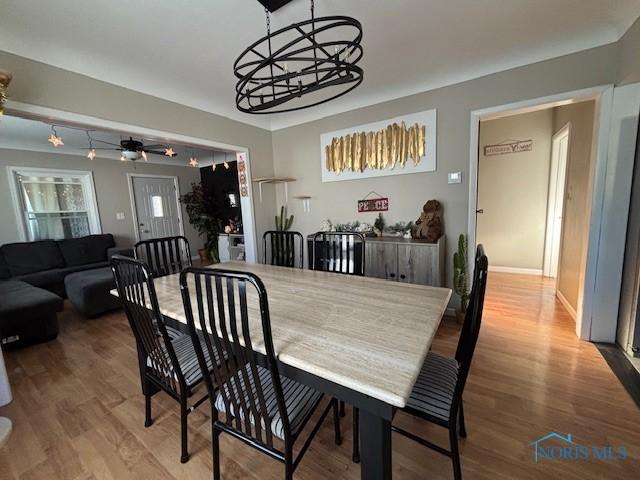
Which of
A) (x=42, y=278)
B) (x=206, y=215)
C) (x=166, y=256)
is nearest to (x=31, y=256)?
(x=42, y=278)

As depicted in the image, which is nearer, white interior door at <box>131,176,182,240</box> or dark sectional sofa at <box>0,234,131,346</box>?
dark sectional sofa at <box>0,234,131,346</box>

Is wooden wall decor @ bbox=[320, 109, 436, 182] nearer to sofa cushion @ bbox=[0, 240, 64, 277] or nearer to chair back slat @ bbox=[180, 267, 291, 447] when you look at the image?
chair back slat @ bbox=[180, 267, 291, 447]

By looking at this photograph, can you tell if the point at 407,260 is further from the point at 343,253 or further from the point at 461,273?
the point at 343,253

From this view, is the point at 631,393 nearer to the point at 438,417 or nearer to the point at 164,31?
the point at 438,417

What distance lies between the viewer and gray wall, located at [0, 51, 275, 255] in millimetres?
1821

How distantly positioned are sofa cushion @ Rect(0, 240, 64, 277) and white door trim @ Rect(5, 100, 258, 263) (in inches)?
116

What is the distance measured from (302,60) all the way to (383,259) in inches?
82.1

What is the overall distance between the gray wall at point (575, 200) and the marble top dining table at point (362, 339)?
214 cm

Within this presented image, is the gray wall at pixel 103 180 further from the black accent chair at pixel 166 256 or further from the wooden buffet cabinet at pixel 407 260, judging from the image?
the wooden buffet cabinet at pixel 407 260

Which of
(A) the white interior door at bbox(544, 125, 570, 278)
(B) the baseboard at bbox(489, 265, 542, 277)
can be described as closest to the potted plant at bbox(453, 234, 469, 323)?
(A) the white interior door at bbox(544, 125, 570, 278)

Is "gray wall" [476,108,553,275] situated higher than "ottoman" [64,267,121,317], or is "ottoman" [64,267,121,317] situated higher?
"gray wall" [476,108,553,275]

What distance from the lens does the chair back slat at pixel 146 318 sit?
1.20 meters

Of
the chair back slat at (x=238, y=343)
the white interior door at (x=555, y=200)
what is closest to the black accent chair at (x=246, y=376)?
the chair back slat at (x=238, y=343)

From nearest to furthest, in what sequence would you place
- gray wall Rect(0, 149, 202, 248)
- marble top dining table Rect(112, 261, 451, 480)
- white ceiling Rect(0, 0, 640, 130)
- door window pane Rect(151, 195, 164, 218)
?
marble top dining table Rect(112, 261, 451, 480)
white ceiling Rect(0, 0, 640, 130)
gray wall Rect(0, 149, 202, 248)
door window pane Rect(151, 195, 164, 218)
